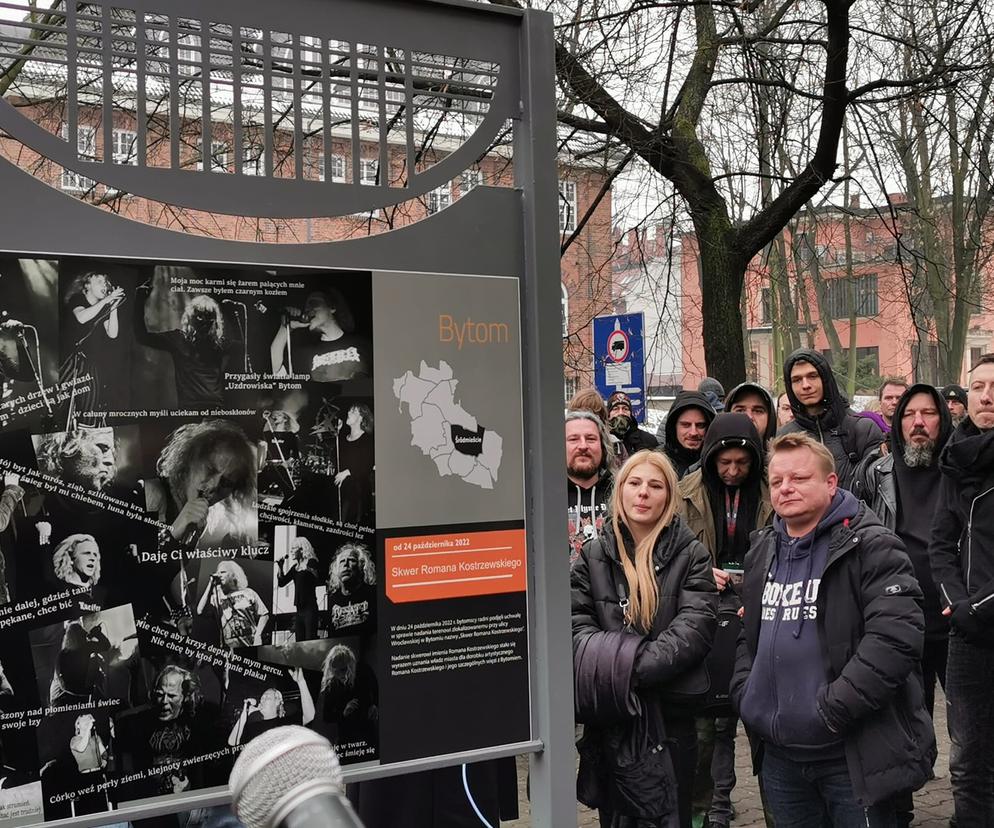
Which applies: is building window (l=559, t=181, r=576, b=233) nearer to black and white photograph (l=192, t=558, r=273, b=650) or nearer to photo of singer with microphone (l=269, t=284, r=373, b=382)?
photo of singer with microphone (l=269, t=284, r=373, b=382)

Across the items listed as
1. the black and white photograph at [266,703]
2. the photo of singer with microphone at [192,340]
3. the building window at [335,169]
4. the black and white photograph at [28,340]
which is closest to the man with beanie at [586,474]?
the building window at [335,169]

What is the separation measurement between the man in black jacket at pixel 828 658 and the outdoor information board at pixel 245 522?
1.48m

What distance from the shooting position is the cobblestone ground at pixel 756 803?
17.5 ft

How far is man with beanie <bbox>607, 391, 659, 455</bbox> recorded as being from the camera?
22.8ft

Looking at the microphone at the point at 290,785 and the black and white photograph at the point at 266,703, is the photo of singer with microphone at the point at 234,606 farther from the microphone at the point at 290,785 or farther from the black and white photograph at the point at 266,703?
the microphone at the point at 290,785

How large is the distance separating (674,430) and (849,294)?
20.4m

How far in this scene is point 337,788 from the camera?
105 cm

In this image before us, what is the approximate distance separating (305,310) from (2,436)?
0.63 m

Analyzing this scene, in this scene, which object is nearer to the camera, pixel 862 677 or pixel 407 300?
pixel 407 300

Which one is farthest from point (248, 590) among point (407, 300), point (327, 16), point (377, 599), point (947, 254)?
point (947, 254)

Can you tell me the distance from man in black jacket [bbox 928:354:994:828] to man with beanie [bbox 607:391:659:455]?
210 centimetres

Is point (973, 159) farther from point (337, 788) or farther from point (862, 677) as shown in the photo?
point (337, 788)

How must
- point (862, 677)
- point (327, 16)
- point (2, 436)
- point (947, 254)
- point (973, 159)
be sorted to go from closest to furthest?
point (2, 436), point (327, 16), point (862, 677), point (973, 159), point (947, 254)

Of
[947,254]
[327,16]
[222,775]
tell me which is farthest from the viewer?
[947,254]
